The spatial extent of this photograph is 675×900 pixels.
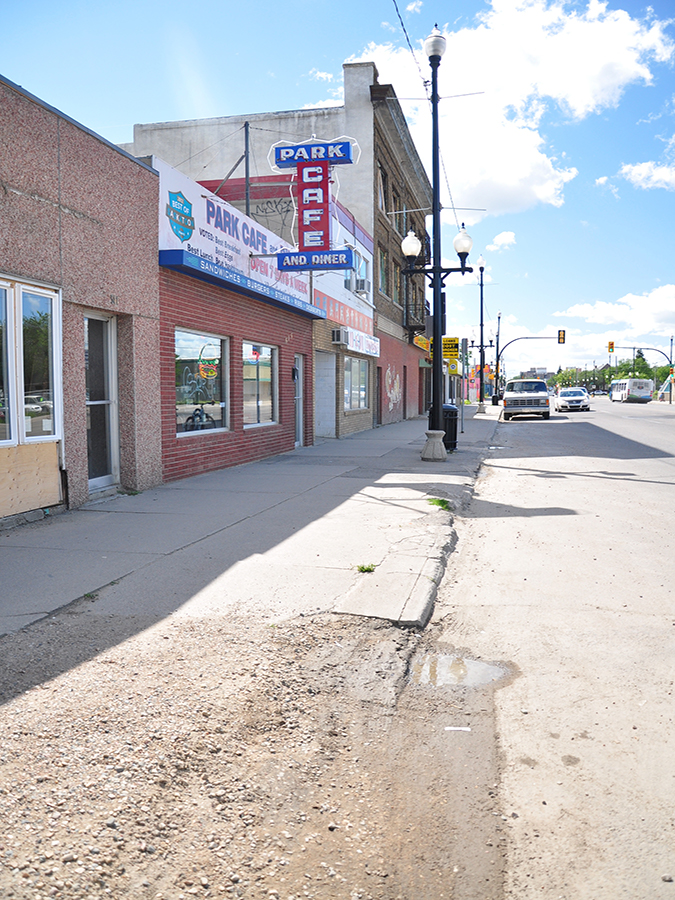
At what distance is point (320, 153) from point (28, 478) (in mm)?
8277

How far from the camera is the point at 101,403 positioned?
9.40 meters

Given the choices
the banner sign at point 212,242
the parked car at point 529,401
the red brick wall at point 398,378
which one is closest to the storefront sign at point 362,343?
the red brick wall at point 398,378

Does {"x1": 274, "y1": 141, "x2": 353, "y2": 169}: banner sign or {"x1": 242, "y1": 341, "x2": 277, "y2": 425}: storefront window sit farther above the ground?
{"x1": 274, "y1": 141, "x2": 353, "y2": 169}: banner sign

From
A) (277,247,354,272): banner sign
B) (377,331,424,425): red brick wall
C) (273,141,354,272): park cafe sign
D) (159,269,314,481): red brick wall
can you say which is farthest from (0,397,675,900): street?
(377,331,424,425): red brick wall

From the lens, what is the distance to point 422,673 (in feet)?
13.2

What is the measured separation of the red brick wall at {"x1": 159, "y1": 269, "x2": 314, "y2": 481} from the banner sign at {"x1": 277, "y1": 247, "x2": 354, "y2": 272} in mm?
1028

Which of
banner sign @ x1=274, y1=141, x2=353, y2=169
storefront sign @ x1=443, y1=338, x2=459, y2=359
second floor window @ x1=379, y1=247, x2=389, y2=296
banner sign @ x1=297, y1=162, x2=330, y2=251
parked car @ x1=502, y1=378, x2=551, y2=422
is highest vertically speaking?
second floor window @ x1=379, y1=247, x2=389, y2=296

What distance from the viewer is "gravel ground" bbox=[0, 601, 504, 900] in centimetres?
232

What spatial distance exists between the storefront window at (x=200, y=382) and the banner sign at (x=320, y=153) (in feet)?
11.9

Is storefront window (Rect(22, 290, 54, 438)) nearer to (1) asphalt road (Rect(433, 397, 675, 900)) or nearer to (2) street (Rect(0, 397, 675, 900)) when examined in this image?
(2) street (Rect(0, 397, 675, 900))

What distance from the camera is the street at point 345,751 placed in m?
2.35

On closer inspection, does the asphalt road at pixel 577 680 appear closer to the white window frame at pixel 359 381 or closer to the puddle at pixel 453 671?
the puddle at pixel 453 671

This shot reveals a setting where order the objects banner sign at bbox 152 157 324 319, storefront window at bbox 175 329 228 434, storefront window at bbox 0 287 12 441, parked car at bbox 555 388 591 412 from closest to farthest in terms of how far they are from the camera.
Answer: storefront window at bbox 0 287 12 441 → banner sign at bbox 152 157 324 319 → storefront window at bbox 175 329 228 434 → parked car at bbox 555 388 591 412

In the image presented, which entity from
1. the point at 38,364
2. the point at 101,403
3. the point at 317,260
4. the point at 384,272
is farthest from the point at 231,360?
the point at 384,272
